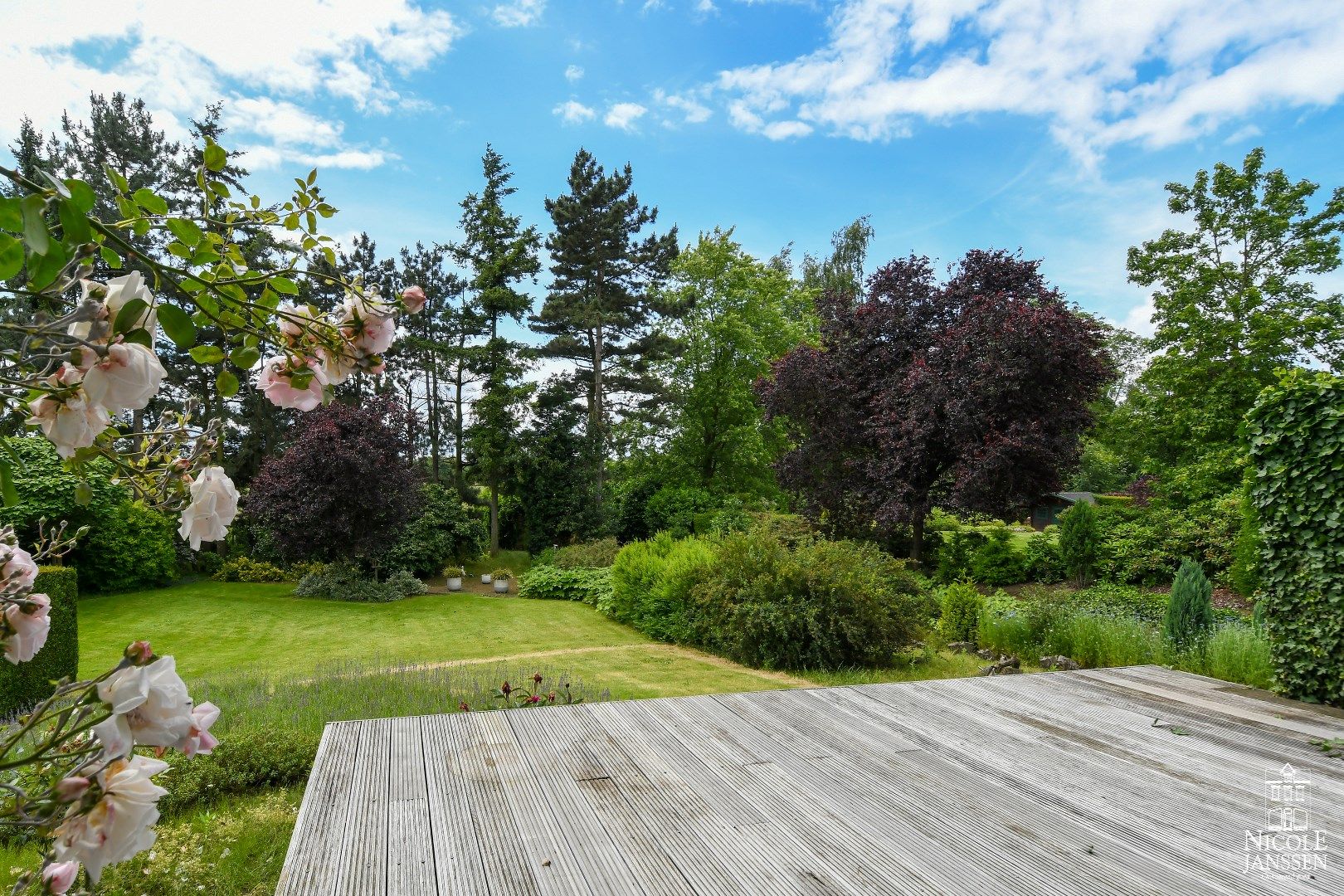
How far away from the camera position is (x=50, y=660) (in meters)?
5.55

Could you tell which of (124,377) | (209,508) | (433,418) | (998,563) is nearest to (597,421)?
(433,418)

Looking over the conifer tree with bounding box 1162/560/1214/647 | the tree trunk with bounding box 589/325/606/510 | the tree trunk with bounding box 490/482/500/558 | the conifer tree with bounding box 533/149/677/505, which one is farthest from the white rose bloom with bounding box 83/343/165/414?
the conifer tree with bounding box 533/149/677/505

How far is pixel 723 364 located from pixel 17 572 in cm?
1708

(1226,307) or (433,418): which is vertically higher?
→ (1226,307)

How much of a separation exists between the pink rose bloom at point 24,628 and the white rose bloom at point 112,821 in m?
0.32

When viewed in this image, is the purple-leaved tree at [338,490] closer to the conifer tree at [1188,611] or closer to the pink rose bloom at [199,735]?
the conifer tree at [1188,611]

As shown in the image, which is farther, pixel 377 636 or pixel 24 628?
pixel 377 636

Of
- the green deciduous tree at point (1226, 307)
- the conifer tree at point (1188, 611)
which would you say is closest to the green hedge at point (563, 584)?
the conifer tree at point (1188, 611)

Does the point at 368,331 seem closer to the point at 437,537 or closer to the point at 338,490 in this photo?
the point at 338,490

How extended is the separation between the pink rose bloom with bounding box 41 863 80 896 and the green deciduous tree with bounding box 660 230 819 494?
659 inches

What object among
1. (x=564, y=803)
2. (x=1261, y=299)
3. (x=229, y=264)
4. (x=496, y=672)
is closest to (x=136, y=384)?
(x=229, y=264)

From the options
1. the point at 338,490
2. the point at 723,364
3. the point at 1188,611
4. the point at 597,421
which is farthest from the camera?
the point at 597,421

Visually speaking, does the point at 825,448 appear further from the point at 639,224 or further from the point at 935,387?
the point at 639,224

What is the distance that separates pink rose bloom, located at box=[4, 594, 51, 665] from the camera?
0.80 m
